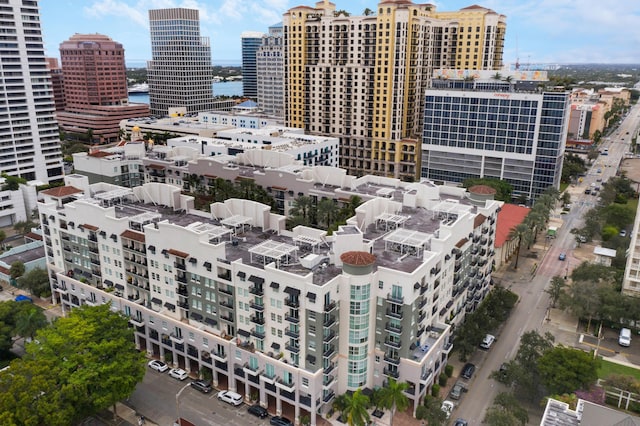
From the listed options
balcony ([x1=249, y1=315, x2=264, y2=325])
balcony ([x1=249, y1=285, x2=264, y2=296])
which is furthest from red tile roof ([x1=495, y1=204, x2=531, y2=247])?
balcony ([x1=249, y1=285, x2=264, y2=296])

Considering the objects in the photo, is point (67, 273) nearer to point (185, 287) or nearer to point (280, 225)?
point (185, 287)

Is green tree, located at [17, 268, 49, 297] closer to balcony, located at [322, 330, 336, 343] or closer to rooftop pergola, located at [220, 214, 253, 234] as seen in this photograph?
rooftop pergola, located at [220, 214, 253, 234]

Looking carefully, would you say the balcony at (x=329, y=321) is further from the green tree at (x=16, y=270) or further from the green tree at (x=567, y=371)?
the green tree at (x=16, y=270)

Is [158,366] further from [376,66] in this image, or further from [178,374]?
[376,66]

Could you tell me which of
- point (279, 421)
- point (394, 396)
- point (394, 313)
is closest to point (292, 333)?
point (279, 421)

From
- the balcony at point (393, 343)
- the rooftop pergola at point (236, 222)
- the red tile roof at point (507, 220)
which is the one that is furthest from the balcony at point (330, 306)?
the red tile roof at point (507, 220)
